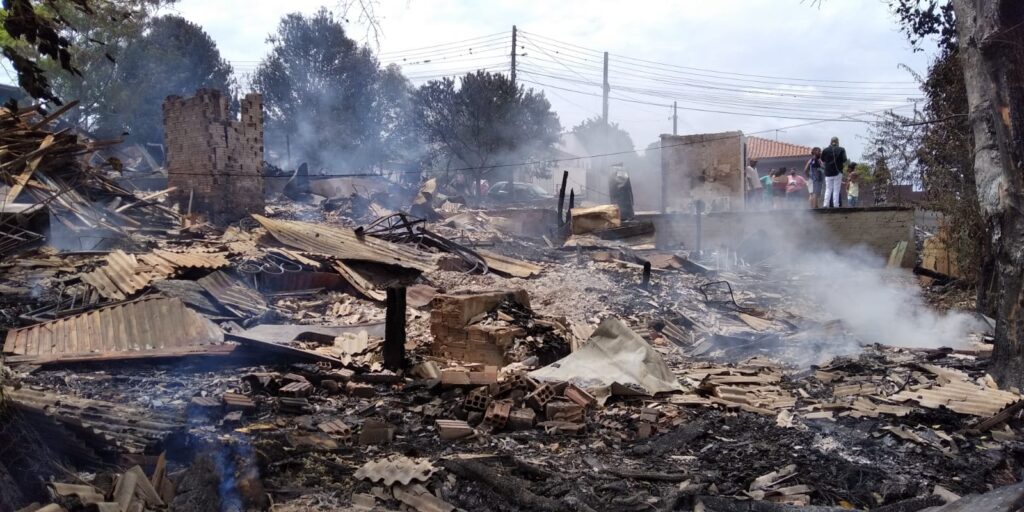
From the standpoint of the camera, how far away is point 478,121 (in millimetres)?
30562

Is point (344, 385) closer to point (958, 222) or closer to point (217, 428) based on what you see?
point (217, 428)

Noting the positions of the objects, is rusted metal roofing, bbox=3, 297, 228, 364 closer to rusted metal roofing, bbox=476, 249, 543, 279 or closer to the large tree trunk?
rusted metal roofing, bbox=476, 249, 543, 279

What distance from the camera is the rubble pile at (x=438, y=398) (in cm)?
370

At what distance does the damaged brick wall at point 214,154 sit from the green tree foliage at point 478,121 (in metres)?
15.3

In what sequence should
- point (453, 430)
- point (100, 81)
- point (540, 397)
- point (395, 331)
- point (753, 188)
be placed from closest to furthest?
point (453, 430) < point (540, 397) < point (395, 331) < point (753, 188) < point (100, 81)

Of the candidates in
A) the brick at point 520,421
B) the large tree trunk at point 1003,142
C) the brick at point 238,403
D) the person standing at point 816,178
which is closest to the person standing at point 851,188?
the person standing at point 816,178

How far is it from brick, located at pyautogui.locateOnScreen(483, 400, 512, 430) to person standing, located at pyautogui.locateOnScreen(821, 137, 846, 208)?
11069 mm

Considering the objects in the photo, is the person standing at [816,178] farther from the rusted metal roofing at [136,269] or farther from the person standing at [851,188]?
the rusted metal roofing at [136,269]

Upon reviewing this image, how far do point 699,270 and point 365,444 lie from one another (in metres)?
9.90

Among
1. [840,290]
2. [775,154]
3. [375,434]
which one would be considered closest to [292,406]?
[375,434]

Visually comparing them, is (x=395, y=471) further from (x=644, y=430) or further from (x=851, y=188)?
(x=851, y=188)

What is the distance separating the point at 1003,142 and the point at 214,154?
14.1m

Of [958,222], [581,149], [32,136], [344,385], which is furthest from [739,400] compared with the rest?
[581,149]

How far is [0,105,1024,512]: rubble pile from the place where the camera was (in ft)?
12.1
